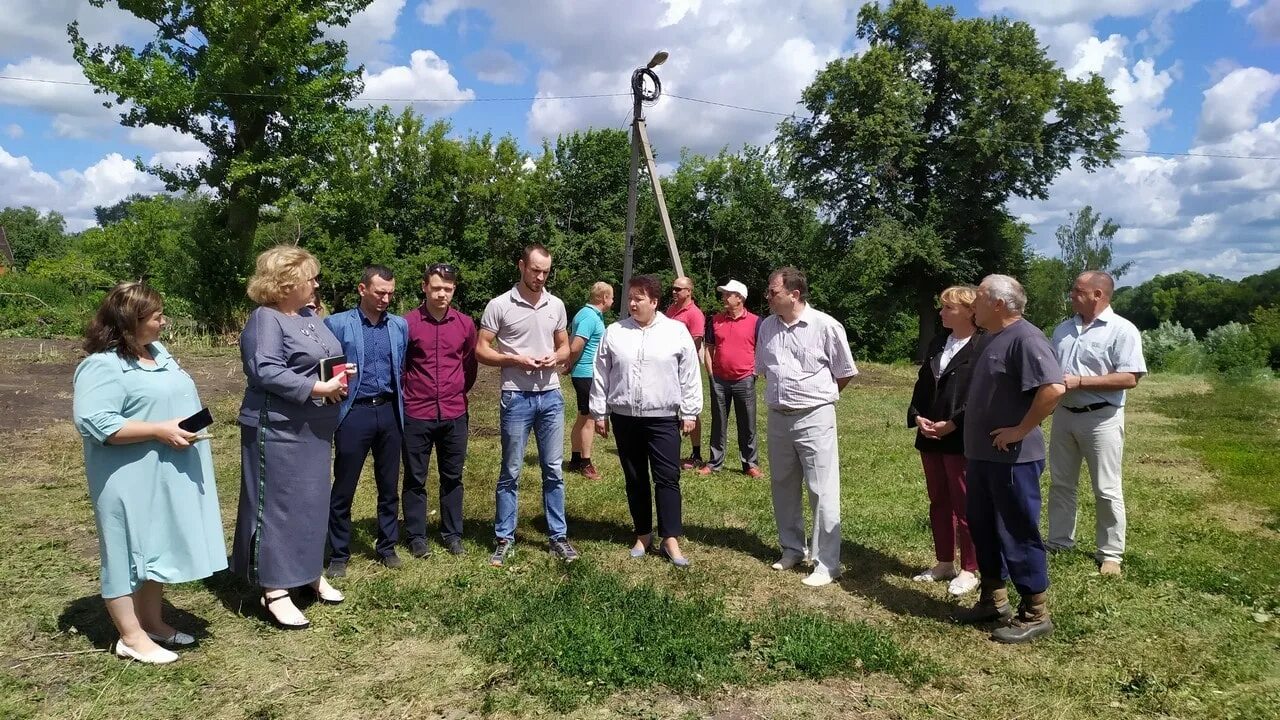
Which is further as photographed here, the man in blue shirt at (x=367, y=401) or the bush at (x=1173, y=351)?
the bush at (x=1173, y=351)

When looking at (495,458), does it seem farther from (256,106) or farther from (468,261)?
(468,261)

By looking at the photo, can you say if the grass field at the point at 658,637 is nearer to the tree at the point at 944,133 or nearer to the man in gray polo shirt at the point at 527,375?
the man in gray polo shirt at the point at 527,375

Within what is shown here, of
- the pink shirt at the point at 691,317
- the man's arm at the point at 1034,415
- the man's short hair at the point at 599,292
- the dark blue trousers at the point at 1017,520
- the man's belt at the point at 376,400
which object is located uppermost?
the man's short hair at the point at 599,292

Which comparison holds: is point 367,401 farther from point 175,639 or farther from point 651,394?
point 651,394

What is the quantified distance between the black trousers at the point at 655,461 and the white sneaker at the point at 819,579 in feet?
2.93

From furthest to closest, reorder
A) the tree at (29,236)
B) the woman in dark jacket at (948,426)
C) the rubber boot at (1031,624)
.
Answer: the tree at (29,236), the woman in dark jacket at (948,426), the rubber boot at (1031,624)

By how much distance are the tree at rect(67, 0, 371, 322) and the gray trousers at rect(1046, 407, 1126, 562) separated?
795 inches

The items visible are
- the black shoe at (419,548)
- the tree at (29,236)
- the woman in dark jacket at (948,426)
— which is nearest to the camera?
the woman in dark jacket at (948,426)

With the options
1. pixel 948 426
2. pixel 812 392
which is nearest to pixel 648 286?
pixel 812 392

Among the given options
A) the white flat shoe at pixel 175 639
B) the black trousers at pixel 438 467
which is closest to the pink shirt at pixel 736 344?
the black trousers at pixel 438 467

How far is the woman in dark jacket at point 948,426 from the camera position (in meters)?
4.82

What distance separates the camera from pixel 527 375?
17.4ft

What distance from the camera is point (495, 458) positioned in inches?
346

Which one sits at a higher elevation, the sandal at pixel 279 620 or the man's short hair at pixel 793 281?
the man's short hair at pixel 793 281
